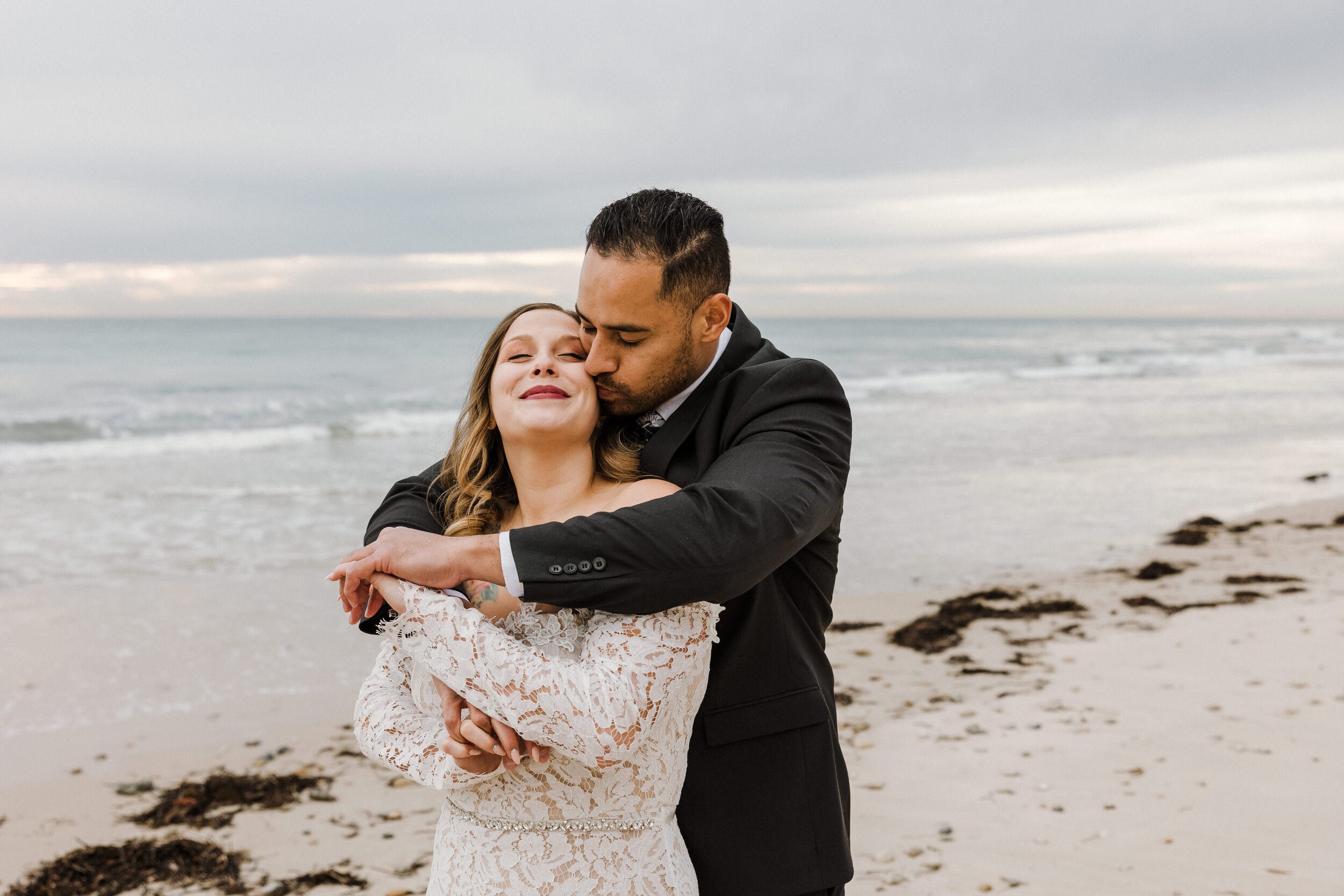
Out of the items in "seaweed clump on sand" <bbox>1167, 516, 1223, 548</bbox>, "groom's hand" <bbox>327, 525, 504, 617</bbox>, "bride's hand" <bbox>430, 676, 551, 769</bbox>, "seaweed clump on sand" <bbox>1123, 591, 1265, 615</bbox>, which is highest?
"groom's hand" <bbox>327, 525, 504, 617</bbox>

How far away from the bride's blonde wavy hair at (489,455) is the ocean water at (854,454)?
3.61 metres

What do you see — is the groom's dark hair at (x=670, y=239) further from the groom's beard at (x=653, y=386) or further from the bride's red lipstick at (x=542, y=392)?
the bride's red lipstick at (x=542, y=392)

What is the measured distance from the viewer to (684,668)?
1.89 metres

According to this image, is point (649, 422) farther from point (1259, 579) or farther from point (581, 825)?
point (1259, 579)

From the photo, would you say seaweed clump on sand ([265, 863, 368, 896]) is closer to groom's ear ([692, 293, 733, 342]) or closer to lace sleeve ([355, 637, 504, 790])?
lace sleeve ([355, 637, 504, 790])

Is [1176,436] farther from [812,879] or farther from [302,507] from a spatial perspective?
[812,879]

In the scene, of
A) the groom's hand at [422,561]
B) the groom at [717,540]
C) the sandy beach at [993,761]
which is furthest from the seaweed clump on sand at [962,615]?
the groom's hand at [422,561]

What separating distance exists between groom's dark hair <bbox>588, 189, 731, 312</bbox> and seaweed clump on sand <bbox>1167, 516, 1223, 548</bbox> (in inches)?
353

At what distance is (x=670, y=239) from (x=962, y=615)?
20.3ft

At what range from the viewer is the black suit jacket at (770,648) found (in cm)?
204

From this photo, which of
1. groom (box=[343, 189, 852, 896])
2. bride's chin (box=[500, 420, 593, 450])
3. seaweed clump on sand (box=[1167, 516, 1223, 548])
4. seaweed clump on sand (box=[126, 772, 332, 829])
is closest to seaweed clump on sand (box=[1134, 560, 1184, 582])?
seaweed clump on sand (box=[1167, 516, 1223, 548])

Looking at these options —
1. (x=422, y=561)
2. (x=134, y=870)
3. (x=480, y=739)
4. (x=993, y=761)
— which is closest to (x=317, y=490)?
(x=134, y=870)

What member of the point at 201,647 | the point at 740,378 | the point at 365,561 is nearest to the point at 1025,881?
the point at 740,378

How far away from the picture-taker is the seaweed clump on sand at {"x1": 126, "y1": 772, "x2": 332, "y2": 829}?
4.97 meters
